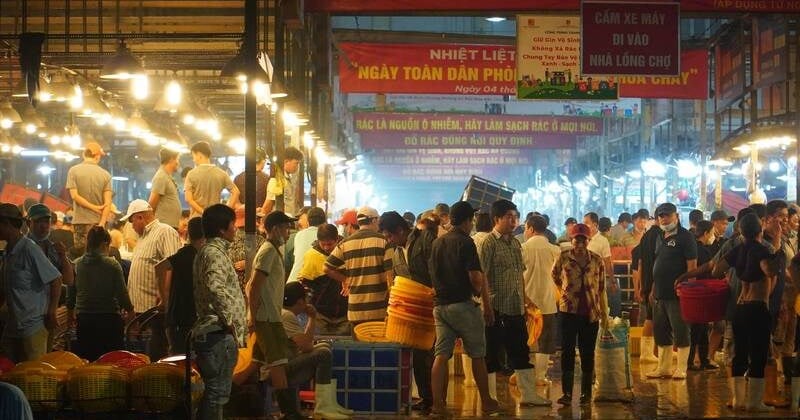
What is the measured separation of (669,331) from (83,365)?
801 centimetres

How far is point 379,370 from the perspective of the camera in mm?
11484

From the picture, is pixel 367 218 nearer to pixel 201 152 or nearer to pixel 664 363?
pixel 201 152

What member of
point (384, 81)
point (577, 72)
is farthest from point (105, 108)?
point (577, 72)

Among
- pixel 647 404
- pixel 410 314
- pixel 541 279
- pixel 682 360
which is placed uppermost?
pixel 541 279

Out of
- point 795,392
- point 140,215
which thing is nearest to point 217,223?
point 140,215

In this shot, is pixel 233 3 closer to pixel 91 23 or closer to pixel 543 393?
pixel 91 23

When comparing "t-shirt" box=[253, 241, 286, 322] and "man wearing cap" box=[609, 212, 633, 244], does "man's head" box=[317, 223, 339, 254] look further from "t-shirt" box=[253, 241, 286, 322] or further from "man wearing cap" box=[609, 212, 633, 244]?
"man wearing cap" box=[609, 212, 633, 244]

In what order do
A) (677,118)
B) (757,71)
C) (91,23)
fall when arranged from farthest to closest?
(677,118) < (757,71) < (91,23)

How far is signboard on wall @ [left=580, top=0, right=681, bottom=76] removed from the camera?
15.7 m

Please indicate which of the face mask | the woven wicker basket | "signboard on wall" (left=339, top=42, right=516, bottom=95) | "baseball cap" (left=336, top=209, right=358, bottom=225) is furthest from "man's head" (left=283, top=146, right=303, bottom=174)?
"signboard on wall" (left=339, top=42, right=516, bottom=95)

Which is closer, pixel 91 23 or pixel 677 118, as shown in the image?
pixel 91 23

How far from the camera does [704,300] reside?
1312cm

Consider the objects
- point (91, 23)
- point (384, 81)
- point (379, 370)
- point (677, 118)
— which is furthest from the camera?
point (677, 118)

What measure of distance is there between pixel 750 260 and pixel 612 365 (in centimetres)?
192
